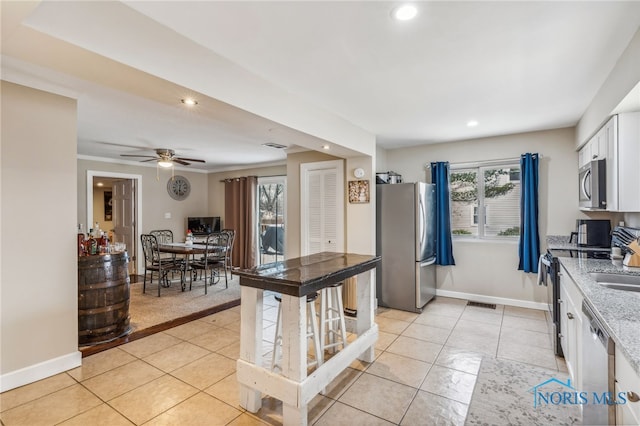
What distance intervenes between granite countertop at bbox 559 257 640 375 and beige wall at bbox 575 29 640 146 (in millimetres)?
1223

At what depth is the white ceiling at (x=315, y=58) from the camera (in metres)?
1.57

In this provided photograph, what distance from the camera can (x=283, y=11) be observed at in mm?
1636

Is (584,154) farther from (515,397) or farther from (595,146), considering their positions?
(515,397)

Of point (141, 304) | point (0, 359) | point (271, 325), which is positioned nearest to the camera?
point (0, 359)

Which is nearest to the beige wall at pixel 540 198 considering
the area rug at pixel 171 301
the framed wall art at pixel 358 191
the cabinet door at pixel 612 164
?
the framed wall art at pixel 358 191

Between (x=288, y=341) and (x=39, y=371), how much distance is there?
211cm

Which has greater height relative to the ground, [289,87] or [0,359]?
[289,87]

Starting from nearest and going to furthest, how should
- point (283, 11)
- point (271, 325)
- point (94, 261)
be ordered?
1. point (283, 11)
2. point (94, 261)
3. point (271, 325)

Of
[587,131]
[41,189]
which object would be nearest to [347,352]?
[41,189]

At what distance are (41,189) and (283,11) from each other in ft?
7.70

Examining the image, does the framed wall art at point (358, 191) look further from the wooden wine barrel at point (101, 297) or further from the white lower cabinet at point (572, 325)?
the wooden wine barrel at point (101, 297)

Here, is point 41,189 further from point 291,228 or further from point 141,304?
point 291,228

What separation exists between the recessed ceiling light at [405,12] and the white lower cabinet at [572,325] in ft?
6.25

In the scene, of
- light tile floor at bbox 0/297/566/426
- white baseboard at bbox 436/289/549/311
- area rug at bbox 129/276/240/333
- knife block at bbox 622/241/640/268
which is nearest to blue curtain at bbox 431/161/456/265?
white baseboard at bbox 436/289/549/311
